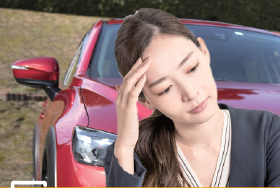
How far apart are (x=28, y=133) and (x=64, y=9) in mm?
9836

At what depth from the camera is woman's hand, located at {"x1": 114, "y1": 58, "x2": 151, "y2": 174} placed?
1.13 m

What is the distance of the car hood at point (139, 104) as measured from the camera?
167 centimetres

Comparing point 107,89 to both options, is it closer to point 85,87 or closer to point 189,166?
point 85,87

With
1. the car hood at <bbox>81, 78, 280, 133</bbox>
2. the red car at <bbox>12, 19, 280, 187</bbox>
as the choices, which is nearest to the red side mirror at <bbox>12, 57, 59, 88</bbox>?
the red car at <bbox>12, 19, 280, 187</bbox>

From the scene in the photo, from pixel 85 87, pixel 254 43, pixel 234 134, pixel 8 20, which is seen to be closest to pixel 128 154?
pixel 234 134

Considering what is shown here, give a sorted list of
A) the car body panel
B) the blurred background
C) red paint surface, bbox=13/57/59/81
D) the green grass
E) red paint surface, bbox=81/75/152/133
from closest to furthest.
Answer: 1. the car body panel
2. red paint surface, bbox=81/75/152/133
3. red paint surface, bbox=13/57/59/81
4. the green grass
5. the blurred background

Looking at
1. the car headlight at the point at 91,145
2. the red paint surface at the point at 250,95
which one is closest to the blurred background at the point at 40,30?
the car headlight at the point at 91,145

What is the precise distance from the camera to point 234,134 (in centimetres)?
117

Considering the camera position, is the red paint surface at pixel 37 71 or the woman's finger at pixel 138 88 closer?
the woman's finger at pixel 138 88

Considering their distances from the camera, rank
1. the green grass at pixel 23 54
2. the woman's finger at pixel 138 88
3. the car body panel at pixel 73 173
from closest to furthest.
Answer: the woman's finger at pixel 138 88, the car body panel at pixel 73 173, the green grass at pixel 23 54

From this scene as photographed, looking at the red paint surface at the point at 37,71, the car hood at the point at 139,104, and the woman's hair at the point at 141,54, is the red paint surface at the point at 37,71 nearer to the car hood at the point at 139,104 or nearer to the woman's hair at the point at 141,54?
the car hood at the point at 139,104

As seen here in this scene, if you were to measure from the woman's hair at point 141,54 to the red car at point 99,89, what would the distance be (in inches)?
12.4

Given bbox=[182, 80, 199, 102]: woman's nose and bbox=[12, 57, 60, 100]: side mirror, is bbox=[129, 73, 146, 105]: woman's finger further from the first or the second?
bbox=[12, 57, 60, 100]: side mirror

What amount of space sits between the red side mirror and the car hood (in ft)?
1.67
